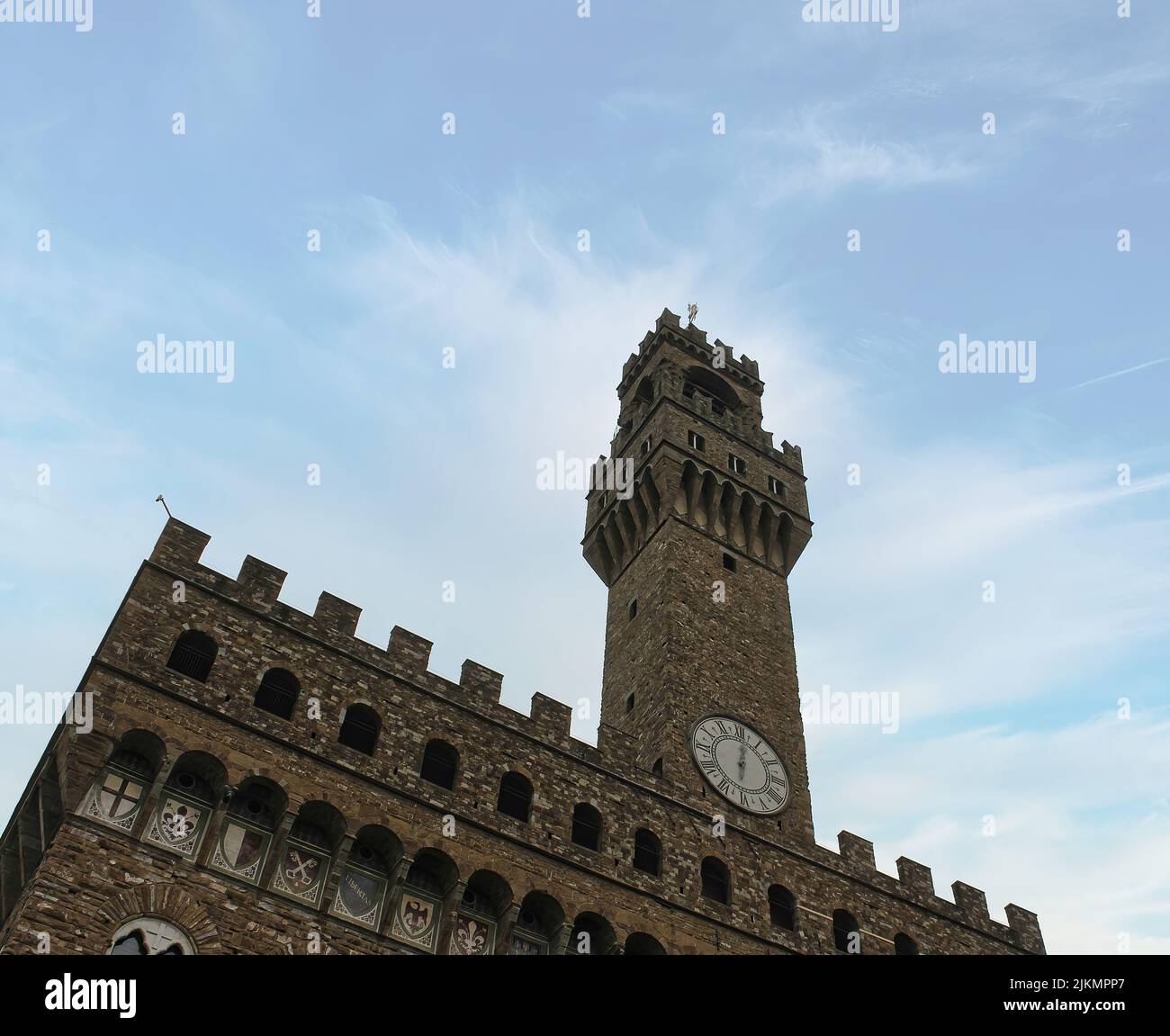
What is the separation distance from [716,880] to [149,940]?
39.2ft

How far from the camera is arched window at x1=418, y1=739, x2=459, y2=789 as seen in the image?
70.6 feet

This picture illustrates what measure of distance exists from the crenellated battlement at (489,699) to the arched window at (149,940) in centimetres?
642

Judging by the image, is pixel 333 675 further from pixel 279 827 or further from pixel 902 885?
pixel 902 885

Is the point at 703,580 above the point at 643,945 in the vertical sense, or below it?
above

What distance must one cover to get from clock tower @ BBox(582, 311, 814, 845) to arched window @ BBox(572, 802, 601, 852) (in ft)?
7.71

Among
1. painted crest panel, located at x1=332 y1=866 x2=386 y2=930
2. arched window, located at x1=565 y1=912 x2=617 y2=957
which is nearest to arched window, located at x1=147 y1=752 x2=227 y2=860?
painted crest panel, located at x1=332 y1=866 x2=386 y2=930

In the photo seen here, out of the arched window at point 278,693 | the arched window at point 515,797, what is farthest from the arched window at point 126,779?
the arched window at point 515,797

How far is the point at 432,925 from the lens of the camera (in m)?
19.8

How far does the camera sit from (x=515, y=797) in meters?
22.3

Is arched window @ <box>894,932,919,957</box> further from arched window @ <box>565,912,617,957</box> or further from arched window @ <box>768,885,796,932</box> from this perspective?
arched window @ <box>565,912,617,957</box>

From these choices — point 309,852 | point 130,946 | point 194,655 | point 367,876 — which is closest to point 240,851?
point 309,852

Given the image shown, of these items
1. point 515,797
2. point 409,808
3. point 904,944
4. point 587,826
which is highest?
point 515,797

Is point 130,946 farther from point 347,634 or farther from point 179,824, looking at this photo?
point 347,634
